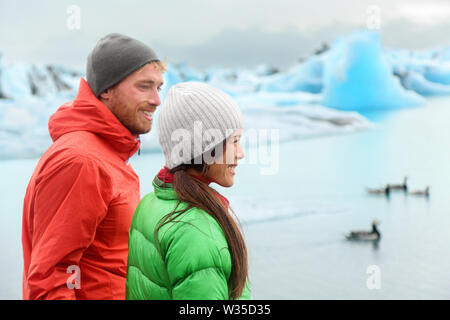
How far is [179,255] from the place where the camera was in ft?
2.29

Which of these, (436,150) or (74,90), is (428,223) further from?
(74,90)

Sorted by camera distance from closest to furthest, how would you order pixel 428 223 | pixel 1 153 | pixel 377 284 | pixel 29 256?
pixel 29 256 < pixel 377 284 < pixel 428 223 < pixel 1 153

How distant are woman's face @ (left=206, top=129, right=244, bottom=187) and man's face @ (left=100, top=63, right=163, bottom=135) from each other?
A: 0.35 metres

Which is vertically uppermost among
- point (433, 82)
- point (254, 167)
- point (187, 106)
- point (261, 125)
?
point (433, 82)

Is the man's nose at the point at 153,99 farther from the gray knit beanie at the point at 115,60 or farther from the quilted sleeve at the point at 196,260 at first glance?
the quilted sleeve at the point at 196,260

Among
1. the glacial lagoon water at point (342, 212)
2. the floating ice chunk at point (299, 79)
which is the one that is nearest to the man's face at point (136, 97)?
the glacial lagoon water at point (342, 212)

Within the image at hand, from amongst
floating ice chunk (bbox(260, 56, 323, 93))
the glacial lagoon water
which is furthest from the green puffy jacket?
floating ice chunk (bbox(260, 56, 323, 93))

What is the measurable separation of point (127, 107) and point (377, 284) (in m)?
2.52

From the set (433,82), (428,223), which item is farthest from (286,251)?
(433,82)

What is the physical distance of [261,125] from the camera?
19.8 feet

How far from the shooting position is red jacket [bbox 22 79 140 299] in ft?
3.08

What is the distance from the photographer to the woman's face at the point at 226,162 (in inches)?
31.0
